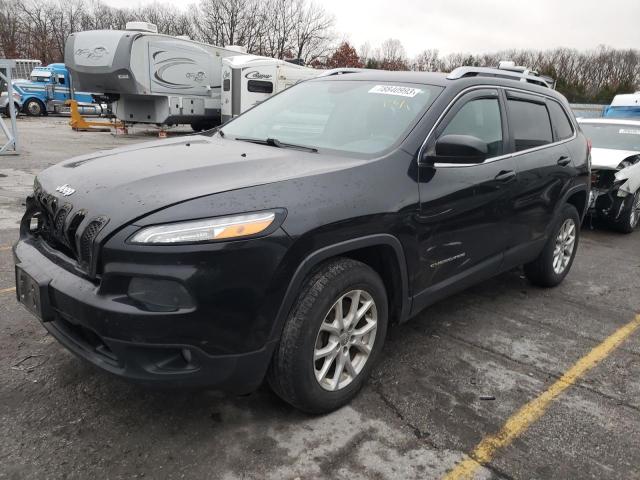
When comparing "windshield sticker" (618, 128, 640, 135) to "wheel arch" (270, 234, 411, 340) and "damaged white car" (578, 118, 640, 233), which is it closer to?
"damaged white car" (578, 118, 640, 233)

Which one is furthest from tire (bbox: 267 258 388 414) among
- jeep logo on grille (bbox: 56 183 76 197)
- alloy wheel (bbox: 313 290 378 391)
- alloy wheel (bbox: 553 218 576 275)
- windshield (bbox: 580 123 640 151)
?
windshield (bbox: 580 123 640 151)

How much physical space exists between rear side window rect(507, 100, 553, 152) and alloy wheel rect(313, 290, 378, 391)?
6.46ft

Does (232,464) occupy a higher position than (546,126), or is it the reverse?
(546,126)

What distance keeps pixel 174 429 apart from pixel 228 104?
16338 mm

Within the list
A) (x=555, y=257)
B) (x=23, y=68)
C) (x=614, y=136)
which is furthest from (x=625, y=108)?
(x=23, y=68)

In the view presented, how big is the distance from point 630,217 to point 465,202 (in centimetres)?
534

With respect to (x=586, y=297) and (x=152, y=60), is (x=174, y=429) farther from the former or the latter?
(x=152, y=60)

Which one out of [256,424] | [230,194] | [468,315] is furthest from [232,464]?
[468,315]

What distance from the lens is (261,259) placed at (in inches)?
86.4

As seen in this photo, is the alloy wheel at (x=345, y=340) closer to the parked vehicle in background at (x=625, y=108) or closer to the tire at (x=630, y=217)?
the tire at (x=630, y=217)

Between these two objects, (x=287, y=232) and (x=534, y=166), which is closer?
(x=287, y=232)

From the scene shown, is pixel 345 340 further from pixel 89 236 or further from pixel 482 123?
pixel 482 123

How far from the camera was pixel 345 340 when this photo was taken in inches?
106

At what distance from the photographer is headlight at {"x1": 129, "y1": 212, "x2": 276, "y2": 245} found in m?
2.10
